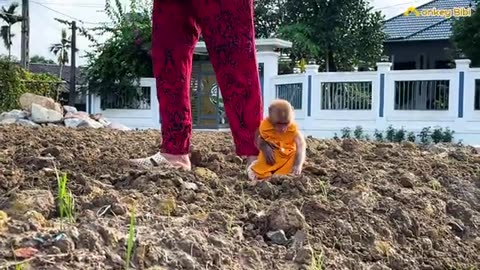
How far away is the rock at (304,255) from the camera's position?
6.89 feet

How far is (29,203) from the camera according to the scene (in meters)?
2.20

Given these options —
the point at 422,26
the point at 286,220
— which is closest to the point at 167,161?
the point at 286,220

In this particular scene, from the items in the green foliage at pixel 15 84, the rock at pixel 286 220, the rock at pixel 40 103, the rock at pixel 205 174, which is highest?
the green foliage at pixel 15 84

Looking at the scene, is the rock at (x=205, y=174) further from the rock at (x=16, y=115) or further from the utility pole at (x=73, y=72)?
the utility pole at (x=73, y=72)

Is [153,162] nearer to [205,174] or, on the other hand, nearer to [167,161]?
[167,161]

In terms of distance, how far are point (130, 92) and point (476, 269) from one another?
16077mm

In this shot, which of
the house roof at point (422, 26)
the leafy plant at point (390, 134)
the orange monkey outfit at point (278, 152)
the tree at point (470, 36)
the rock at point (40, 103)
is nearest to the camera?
the orange monkey outfit at point (278, 152)

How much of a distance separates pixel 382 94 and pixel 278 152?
478 inches

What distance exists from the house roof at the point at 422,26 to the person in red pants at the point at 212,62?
2451 cm

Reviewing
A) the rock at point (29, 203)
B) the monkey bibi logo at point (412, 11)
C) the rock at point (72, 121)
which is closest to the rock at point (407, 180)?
the rock at point (29, 203)

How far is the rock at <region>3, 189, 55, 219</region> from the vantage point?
7.06ft

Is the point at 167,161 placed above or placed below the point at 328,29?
below

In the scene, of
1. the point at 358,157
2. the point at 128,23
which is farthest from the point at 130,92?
the point at 358,157

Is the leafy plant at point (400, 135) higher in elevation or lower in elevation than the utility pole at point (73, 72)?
lower
